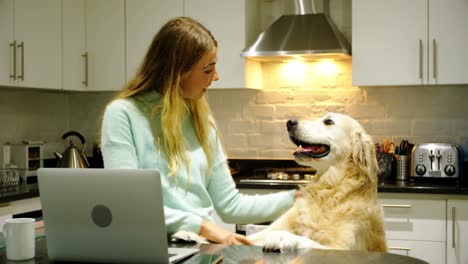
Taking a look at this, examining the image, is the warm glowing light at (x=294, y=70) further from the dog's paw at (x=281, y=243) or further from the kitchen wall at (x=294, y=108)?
the dog's paw at (x=281, y=243)

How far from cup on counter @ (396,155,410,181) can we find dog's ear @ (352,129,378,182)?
155 centimetres

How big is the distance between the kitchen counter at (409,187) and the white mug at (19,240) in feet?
7.41

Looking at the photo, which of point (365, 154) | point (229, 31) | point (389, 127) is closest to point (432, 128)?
point (389, 127)

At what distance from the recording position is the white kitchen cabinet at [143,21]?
14.2 feet

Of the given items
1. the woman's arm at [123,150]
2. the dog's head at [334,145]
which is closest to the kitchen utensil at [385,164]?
the dog's head at [334,145]

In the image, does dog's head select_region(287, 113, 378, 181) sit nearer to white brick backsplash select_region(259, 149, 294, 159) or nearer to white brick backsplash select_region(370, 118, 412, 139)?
white brick backsplash select_region(370, 118, 412, 139)

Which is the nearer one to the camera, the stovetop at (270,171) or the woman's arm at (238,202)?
the woman's arm at (238,202)

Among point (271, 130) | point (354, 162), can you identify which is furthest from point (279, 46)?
point (354, 162)

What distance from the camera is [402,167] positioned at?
4.07 meters

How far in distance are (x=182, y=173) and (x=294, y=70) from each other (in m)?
2.46

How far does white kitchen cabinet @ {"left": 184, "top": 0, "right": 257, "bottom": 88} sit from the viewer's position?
13.8ft

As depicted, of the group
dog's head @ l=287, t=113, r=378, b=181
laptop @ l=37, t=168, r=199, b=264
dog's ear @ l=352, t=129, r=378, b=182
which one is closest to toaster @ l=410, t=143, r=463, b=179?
dog's head @ l=287, t=113, r=378, b=181

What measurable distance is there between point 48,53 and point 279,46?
1.36 m

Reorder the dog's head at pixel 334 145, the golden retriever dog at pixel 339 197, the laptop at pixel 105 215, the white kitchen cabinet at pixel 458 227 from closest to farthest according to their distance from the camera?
1. the laptop at pixel 105 215
2. the golden retriever dog at pixel 339 197
3. the dog's head at pixel 334 145
4. the white kitchen cabinet at pixel 458 227
